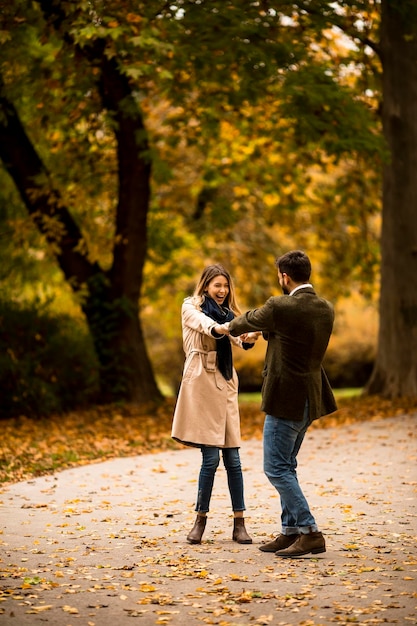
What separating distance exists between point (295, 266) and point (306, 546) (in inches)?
74.5

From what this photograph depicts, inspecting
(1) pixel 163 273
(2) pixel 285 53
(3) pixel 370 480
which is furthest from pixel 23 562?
(1) pixel 163 273

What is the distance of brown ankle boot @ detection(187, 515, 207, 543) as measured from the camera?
708 cm

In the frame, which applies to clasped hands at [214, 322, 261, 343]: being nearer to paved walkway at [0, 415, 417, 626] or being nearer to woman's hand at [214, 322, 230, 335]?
woman's hand at [214, 322, 230, 335]

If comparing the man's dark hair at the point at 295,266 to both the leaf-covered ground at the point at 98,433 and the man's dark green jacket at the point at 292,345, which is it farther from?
the leaf-covered ground at the point at 98,433

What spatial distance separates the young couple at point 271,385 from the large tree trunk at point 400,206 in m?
11.2

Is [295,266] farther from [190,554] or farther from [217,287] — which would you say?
[190,554]

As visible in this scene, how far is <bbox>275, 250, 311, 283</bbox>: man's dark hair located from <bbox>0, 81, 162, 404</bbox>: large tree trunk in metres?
11.1

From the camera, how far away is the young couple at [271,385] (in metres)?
6.57

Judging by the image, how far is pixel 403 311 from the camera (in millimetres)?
18031

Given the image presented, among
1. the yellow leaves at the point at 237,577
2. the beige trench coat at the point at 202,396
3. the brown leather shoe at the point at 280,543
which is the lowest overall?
the yellow leaves at the point at 237,577

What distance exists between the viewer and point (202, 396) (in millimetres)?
7098

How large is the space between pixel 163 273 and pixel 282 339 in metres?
19.0

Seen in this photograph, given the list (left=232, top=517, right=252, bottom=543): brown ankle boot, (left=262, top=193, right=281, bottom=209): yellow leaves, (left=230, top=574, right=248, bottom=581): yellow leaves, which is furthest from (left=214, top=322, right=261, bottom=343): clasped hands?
(left=262, top=193, right=281, bottom=209): yellow leaves

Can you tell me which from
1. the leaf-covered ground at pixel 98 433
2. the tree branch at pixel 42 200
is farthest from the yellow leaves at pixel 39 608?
the tree branch at pixel 42 200
